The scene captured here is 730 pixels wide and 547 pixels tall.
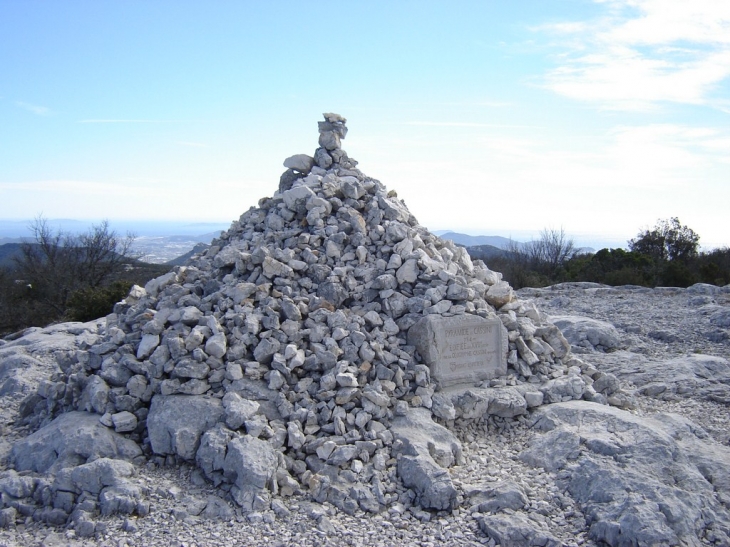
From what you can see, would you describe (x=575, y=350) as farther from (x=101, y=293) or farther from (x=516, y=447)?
(x=101, y=293)

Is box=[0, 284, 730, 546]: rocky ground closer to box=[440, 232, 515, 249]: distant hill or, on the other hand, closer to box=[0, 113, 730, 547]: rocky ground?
box=[0, 113, 730, 547]: rocky ground

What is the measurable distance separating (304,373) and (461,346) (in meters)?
1.78

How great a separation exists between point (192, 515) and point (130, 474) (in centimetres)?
73

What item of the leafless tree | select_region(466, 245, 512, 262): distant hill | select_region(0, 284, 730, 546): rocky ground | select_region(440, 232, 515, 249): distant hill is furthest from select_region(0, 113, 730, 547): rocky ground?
select_region(440, 232, 515, 249): distant hill

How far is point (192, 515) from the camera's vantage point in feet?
14.4

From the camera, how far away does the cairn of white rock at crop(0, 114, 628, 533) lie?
4.73m

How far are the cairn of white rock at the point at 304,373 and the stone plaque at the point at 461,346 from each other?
0.05ft

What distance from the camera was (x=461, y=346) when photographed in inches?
246

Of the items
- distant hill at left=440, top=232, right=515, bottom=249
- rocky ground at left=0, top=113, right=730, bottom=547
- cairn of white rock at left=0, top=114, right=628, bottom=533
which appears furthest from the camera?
distant hill at left=440, top=232, right=515, bottom=249

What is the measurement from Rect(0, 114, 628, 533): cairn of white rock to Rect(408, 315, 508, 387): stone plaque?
A: 0.02 m

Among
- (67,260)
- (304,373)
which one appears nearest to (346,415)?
(304,373)

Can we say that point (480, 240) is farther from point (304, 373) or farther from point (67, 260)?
point (304, 373)

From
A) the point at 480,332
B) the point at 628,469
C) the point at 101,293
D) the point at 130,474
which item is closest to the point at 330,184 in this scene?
the point at 480,332

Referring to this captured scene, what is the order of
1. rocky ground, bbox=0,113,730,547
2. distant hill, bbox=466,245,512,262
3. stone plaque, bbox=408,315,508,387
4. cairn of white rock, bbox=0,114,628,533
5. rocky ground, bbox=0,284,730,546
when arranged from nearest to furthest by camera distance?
rocky ground, bbox=0,284,730,546 < rocky ground, bbox=0,113,730,547 < cairn of white rock, bbox=0,114,628,533 < stone plaque, bbox=408,315,508,387 < distant hill, bbox=466,245,512,262
